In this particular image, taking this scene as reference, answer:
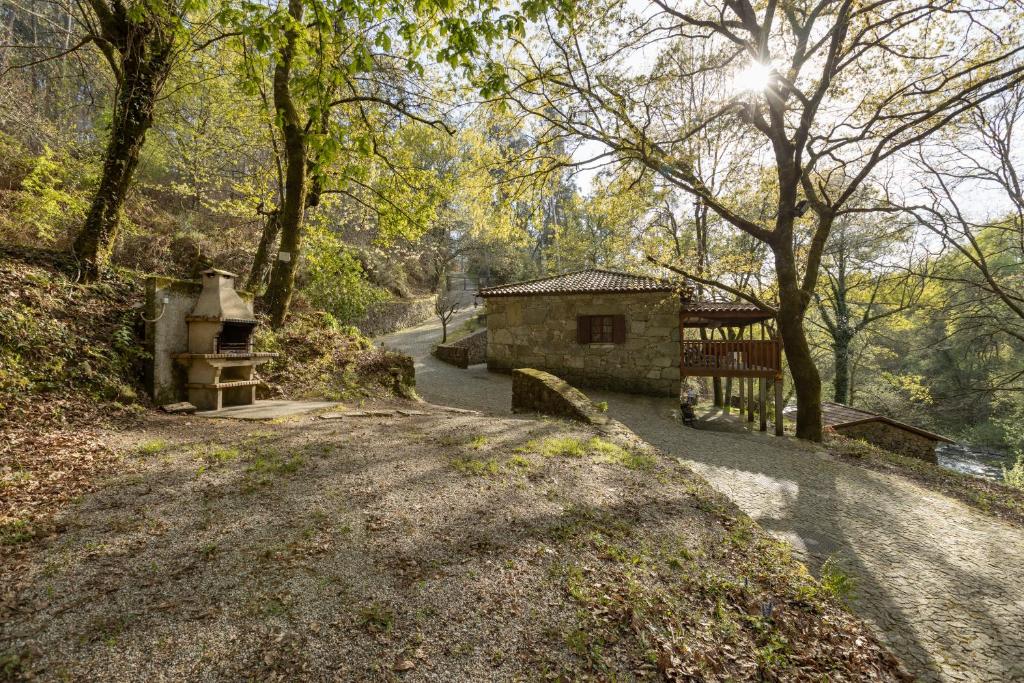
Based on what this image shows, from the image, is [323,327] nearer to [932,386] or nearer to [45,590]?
[45,590]

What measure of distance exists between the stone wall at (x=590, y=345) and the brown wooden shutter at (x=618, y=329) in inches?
5.1

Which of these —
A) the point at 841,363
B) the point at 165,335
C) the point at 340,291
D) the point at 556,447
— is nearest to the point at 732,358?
the point at 556,447

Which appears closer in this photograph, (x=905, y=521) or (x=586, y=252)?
(x=905, y=521)

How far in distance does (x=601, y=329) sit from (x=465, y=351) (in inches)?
244

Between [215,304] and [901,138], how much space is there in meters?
13.5

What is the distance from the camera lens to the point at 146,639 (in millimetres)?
1760

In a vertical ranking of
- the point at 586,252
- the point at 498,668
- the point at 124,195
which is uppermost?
the point at 586,252

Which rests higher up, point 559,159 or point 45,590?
point 559,159

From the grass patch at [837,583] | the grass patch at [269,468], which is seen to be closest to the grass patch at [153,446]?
the grass patch at [269,468]

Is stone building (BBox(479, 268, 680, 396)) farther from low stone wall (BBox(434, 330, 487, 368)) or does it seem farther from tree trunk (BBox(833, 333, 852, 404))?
tree trunk (BBox(833, 333, 852, 404))

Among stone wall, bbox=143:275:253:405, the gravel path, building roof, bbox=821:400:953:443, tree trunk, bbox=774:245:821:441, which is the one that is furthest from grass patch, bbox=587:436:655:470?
building roof, bbox=821:400:953:443

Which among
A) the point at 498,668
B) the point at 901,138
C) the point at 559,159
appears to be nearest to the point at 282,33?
the point at 498,668

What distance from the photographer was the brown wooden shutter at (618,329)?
13.1 meters

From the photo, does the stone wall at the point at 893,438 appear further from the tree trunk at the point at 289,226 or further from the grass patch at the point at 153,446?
the grass patch at the point at 153,446
